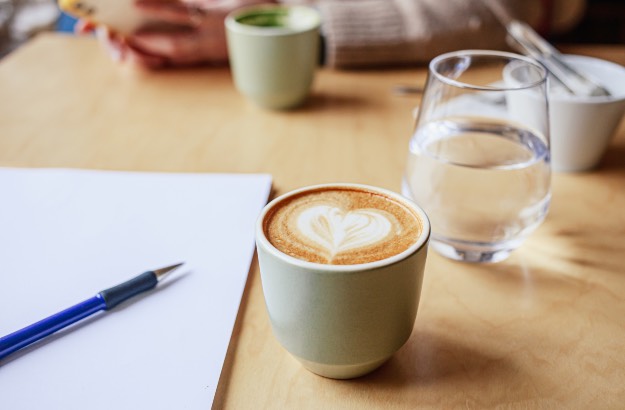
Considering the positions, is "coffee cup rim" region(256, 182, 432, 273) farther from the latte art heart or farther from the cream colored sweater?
the cream colored sweater

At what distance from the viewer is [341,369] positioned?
36 cm

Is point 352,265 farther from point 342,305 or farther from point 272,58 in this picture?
point 272,58

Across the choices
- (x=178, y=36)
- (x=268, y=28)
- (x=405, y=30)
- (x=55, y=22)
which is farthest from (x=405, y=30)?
(x=55, y=22)

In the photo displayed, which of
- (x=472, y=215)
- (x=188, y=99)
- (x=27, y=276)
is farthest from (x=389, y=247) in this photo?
(x=188, y=99)

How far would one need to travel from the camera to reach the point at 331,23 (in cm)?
85

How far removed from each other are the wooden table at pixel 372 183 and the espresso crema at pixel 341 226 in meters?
0.09

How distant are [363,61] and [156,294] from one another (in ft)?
1.72

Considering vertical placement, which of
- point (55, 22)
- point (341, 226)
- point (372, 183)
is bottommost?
point (55, 22)

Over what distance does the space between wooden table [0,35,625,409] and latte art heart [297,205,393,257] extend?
0.29ft

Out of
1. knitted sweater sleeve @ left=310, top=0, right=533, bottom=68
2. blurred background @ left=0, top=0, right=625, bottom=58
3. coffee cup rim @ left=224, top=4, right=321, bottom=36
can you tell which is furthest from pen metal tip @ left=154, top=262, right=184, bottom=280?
blurred background @ left=0, top=0, right=625, bottom=58

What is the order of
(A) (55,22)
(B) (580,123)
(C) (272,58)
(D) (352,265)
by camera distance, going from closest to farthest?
1. (D) (352,265)
2. (B) (580,123)
3. (C) (272,58)
4. (A) (55,22)

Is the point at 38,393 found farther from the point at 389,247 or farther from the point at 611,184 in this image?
the point at 611,184

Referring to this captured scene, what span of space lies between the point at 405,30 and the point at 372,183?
33 centimetres

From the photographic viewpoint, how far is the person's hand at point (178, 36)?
2.80 feet
